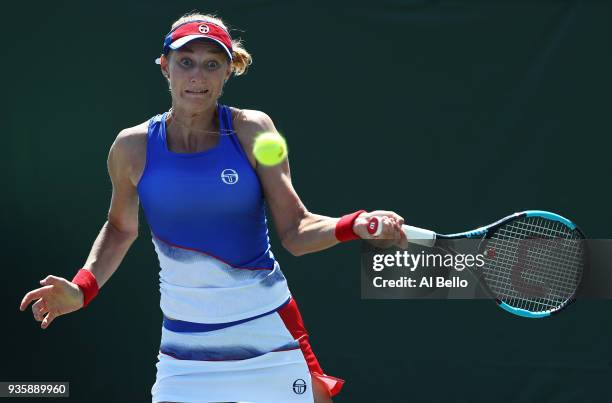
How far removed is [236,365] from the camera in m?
2.90

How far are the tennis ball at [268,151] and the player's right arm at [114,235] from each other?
364 mm

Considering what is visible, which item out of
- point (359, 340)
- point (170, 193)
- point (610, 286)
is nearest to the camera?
point (170, 193)

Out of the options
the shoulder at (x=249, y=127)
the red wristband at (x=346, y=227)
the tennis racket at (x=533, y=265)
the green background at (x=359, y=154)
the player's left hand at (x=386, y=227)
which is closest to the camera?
the player's left hand at (x=386, y=227)

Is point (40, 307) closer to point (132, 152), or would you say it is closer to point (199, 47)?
point (132, 152)

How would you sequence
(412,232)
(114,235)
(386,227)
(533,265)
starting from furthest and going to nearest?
(533,265) → (114,235) → (412,232) → (386,227)

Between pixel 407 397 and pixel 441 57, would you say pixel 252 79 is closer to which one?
pixel 441 57

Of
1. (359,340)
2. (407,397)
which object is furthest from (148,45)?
(407,397)

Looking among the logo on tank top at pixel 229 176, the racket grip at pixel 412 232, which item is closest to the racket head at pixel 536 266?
the racket grip at pixel 412 232

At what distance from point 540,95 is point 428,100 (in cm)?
50

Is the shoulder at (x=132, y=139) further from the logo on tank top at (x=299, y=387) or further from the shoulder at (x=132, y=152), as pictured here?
the logo on tank top at (x=299, y=387)

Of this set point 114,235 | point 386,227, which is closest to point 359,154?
point 114,235

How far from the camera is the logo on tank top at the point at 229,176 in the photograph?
2875 mm

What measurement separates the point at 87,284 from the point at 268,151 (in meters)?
0.69

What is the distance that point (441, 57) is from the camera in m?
4.50
